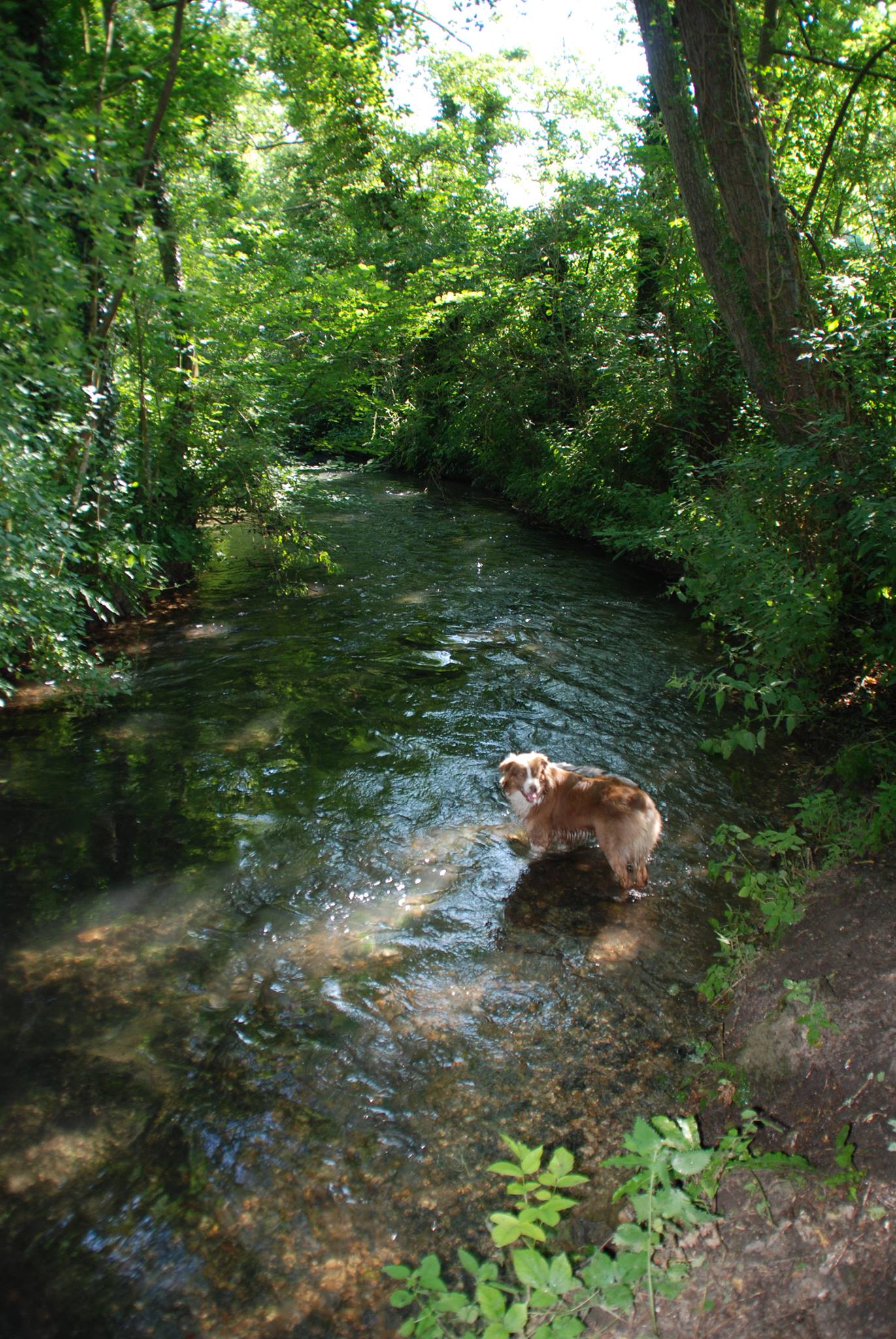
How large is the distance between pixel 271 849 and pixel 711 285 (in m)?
7.45

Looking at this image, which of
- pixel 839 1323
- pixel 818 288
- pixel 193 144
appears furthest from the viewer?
pixel 193 144

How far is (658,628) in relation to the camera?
35.6 feet

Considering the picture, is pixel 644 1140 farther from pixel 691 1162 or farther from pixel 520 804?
pixel 520 804

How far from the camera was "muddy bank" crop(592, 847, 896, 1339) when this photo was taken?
2.71 m

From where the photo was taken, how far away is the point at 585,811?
5.70 meters

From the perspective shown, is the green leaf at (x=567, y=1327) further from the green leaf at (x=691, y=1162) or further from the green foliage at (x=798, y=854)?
the green foliage at (x=798, y=854)

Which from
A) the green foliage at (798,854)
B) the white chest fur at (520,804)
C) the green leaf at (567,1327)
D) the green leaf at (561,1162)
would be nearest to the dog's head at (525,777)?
the white chest fur at (520,804)

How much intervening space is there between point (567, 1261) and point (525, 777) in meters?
3.17

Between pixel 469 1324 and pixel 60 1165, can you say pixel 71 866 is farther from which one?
pixel 469 1324

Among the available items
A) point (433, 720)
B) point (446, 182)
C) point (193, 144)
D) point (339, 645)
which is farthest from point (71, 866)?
point (446, 182)

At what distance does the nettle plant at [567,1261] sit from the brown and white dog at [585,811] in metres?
2.17

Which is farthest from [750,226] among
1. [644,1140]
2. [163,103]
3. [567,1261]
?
[567,1261]

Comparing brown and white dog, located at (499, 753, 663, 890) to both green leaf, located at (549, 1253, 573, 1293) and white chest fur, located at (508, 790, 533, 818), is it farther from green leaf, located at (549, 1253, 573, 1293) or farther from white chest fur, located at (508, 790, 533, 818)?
green leaf, located at (549, 1253, 573, 1293)

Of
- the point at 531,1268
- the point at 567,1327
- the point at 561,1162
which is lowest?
the point at 567,1327
